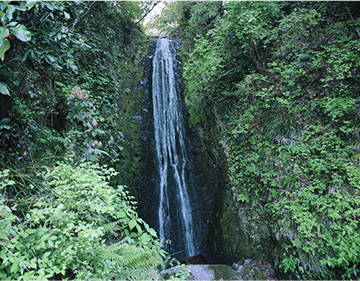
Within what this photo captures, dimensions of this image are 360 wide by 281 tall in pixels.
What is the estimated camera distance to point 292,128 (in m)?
4.13

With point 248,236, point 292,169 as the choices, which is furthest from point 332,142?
point 248,236

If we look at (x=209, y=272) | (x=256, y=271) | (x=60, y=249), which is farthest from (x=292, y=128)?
(x=60, y=249)

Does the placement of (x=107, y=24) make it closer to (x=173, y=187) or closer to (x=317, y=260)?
(x=173, y=187)

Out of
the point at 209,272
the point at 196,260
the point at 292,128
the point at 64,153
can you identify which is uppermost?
the point at 64,153

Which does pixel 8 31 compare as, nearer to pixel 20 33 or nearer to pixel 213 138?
pixel 20 33

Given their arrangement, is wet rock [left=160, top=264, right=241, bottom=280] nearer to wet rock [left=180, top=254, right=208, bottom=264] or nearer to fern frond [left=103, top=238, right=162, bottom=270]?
wet rock [left=180, top=254, right=208, bottom=264]

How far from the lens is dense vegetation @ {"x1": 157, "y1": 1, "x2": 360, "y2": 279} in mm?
3271

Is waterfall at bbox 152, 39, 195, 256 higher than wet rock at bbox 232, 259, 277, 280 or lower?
higher

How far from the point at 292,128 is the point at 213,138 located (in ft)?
8.10

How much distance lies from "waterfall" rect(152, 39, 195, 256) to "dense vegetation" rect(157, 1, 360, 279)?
1423 millimetres

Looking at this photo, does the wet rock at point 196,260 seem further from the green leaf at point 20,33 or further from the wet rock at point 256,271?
the green leaf at point 20,33

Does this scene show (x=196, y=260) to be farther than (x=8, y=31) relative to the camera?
Yes

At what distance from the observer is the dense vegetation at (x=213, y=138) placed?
1.87 m

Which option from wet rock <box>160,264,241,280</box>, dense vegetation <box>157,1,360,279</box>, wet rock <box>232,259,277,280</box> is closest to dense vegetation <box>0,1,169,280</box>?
wet rock <box>160,264,241,280</box>
